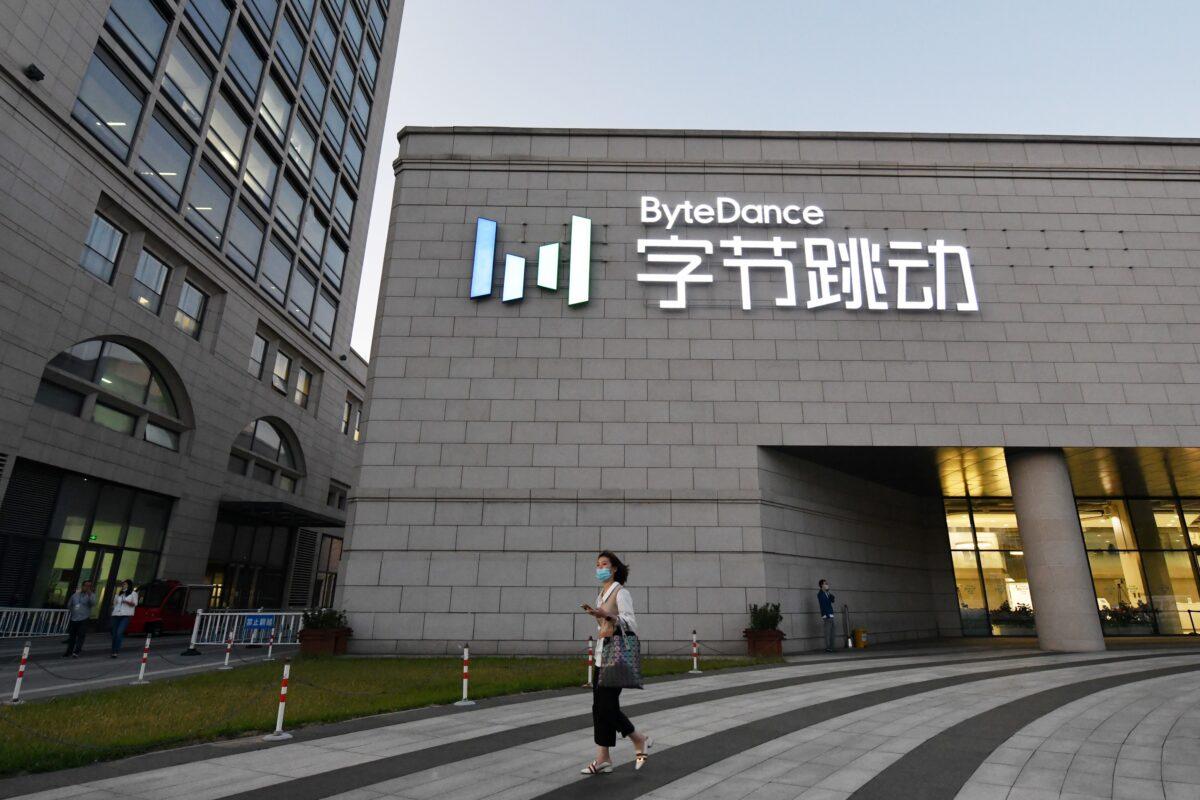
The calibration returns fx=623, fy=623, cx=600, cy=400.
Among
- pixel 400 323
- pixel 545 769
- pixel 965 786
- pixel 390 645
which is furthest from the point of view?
pixel 400 323

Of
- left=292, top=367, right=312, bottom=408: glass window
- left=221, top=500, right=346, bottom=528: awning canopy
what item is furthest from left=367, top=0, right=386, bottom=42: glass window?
left=221, top=500, right=346, bottom=528: awning canopy

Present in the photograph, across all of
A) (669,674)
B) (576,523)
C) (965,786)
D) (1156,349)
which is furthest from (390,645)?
(1156,349)

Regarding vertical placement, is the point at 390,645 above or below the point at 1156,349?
below

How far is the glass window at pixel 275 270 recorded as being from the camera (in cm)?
3314

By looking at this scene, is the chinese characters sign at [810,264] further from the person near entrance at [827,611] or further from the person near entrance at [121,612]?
the person near entrance at [121,612]

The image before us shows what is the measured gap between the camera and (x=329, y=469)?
4012 centimetres

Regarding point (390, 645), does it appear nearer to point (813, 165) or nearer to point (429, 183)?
point (429, 183)

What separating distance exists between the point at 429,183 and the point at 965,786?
19.8 metres

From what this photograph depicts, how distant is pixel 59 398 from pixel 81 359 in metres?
1.58

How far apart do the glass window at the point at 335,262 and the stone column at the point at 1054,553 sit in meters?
37.8

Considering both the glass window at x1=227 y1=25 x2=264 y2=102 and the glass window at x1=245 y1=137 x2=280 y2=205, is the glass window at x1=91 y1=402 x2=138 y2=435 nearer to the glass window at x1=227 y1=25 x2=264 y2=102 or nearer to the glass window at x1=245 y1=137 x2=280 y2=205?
the glass window at x1=245 y1=137 x2=280 y2=205

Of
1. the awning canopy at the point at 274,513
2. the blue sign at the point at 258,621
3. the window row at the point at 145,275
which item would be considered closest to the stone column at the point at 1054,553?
the blue sign at the point at 258,621

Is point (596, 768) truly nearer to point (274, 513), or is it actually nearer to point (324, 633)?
point (324, 633)

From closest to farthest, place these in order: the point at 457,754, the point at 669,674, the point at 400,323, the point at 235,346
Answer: the point at 457,754 < the point at 669,674 < the point at 400,323 < the point at 235,346
